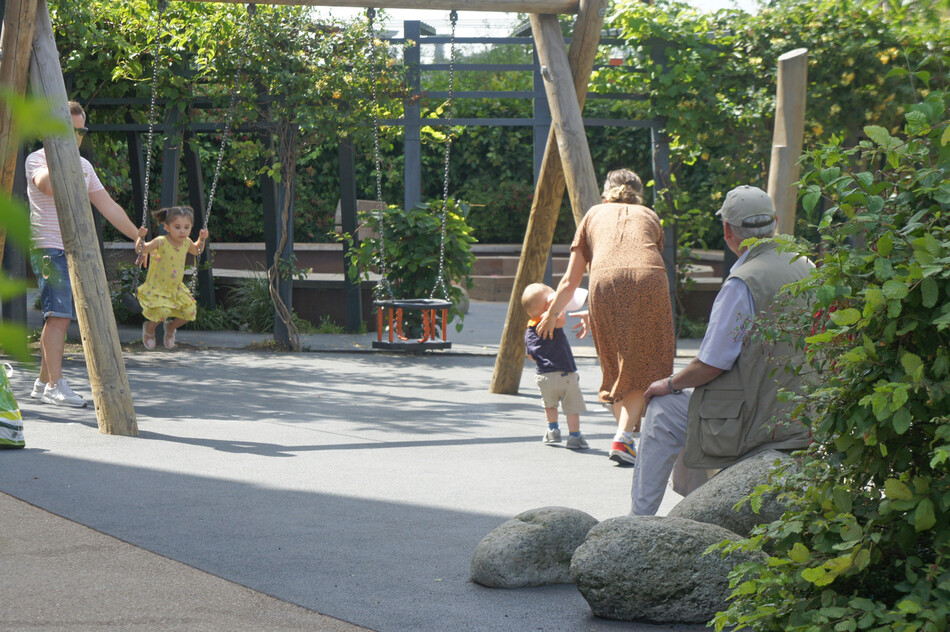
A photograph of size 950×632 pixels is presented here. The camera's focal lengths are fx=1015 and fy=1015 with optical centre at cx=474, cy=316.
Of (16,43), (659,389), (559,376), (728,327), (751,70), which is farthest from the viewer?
(751,70)

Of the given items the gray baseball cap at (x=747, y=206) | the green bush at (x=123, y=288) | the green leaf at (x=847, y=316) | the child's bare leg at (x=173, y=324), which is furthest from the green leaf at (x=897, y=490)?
Result: the green bush at (x=123, y=288)

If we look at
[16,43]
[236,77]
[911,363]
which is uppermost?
[236,77]

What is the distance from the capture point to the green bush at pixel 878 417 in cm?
193

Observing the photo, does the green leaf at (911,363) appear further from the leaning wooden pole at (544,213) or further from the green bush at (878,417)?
the leaning wooden pole at (544,213)

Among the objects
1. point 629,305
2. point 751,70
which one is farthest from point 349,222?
point 629,305

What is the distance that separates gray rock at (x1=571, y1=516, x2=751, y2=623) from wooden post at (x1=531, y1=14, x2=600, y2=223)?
341 cm

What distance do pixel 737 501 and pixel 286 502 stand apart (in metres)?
2.05

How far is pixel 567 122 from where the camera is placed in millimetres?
6418

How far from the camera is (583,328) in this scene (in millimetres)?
5863

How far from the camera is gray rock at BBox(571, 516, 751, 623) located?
3.09 m

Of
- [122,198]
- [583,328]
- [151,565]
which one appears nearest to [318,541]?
[151,565]

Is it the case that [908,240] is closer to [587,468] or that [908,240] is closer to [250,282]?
[587,468]

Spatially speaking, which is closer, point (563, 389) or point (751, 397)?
point (751, 397)

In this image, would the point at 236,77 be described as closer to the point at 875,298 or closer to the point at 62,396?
the point at 62,396
